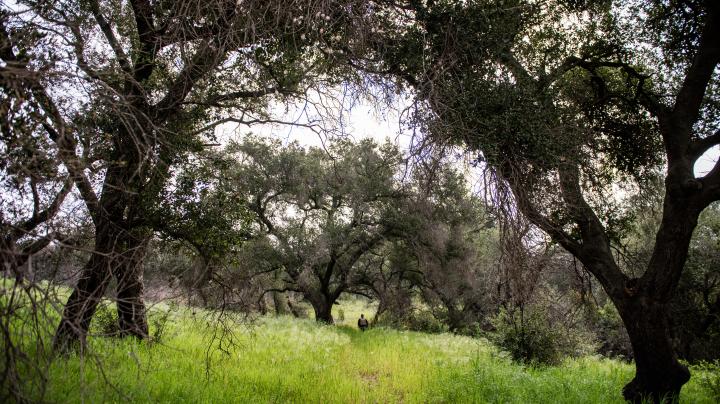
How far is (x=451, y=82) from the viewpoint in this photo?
530cm

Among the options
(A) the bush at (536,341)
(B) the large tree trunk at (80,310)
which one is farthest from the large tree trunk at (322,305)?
(B) the large tree trunk at (80,310)

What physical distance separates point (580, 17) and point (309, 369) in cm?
889

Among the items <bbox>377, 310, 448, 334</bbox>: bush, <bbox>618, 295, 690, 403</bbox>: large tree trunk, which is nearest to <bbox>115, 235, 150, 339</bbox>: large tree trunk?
<bbox>618, 295, 690, 403</bbox>: large tree trunk

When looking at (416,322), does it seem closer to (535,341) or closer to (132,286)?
(535,341)

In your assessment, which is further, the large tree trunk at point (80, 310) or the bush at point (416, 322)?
the bush at point (416, 322)

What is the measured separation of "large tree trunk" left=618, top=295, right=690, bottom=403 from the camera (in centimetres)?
675

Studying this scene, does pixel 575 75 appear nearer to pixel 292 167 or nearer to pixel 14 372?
pixel 14 372

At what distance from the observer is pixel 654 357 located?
6797 mm

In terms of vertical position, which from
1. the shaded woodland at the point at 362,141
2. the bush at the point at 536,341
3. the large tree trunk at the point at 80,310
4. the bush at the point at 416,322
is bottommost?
the bush at the point at 416,322

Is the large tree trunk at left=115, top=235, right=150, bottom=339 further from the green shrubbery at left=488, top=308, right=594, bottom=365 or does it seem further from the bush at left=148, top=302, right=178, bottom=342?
the green shrubbery at left=488, top=308, right=594, bottom=365

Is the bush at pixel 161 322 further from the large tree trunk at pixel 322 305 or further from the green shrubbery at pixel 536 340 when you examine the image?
the large tree trunk at pixel 322 305

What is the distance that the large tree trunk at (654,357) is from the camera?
6.75 metres

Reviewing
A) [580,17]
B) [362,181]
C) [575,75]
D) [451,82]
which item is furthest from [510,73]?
[362,181]

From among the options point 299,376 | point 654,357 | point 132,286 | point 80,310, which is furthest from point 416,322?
point 80,310
